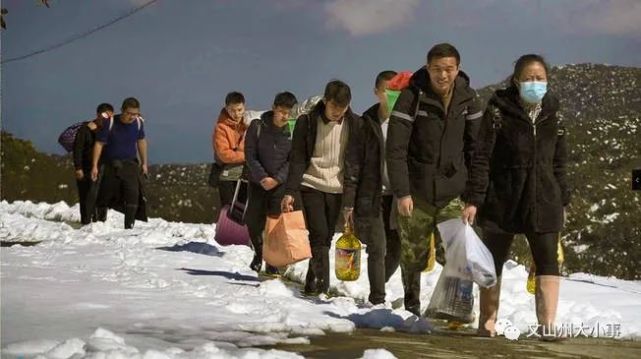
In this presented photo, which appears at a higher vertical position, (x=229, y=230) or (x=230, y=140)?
(x=230, y=140)

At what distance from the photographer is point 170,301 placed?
7164 millimetres

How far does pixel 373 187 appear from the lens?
7.74 m

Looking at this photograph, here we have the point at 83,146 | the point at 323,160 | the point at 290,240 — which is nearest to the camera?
the point at 323,160

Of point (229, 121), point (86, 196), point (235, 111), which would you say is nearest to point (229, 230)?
point (229, 121)

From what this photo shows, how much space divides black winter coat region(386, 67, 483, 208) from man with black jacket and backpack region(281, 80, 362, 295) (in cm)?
108

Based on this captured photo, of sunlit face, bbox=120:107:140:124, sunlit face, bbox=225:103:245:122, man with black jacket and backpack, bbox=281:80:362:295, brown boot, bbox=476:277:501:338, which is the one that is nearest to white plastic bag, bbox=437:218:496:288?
brown boot, bbox=476:277:501:338

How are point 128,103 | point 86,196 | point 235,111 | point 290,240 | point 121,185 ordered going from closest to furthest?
1. point 290,240
2. point 235,111
3. point 128,103
4. point 121,185
5. point 86,196

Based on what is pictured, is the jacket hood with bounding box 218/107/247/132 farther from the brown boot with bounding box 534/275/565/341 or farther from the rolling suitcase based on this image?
the brown boot with bounding box 534/275/565/341

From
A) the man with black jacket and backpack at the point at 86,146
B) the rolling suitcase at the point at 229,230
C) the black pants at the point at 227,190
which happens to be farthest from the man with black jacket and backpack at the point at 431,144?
the man with black jacket and backpack at the point at 86,146

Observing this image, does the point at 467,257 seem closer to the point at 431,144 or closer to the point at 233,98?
the point at 431,144

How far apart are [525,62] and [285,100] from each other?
3529mm

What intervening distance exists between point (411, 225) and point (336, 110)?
132 cm

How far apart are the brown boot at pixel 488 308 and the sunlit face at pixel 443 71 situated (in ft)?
4.49

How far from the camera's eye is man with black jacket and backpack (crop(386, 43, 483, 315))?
679cm
